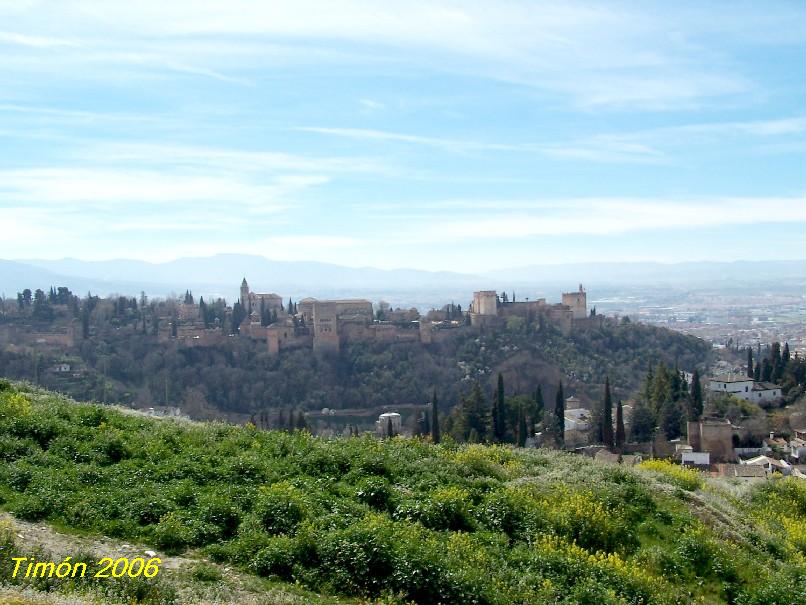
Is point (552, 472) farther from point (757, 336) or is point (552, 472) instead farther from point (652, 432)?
point (757, 336)

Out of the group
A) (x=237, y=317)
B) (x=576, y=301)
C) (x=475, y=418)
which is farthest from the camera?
(x=576, y=301)

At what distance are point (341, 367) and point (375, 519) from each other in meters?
58.4

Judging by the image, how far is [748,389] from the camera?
37.6 metres

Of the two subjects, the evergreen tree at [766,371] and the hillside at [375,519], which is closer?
the hillside at [375,519]

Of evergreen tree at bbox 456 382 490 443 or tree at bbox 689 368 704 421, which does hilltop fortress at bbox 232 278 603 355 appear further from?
tree at bbox 689 368 704 421

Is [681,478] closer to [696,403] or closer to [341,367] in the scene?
[696,403]

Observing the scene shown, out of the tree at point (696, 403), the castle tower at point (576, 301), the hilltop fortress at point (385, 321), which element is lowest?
the tree at point (696, 403)

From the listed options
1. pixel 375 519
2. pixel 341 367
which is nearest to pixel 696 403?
pixel 375 519

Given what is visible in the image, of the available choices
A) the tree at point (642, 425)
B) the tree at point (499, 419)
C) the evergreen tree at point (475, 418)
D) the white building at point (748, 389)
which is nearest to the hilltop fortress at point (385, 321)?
the white building at point (748, 389)

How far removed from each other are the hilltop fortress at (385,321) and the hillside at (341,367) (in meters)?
1.60

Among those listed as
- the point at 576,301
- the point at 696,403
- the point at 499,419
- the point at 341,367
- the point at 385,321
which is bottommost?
the point at 341,367

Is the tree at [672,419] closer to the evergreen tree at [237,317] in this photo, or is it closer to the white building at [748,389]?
the white building at [748,389]

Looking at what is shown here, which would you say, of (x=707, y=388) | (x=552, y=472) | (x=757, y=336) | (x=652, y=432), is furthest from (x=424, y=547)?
(x=757, y=336)

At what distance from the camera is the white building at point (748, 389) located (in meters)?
37.0
